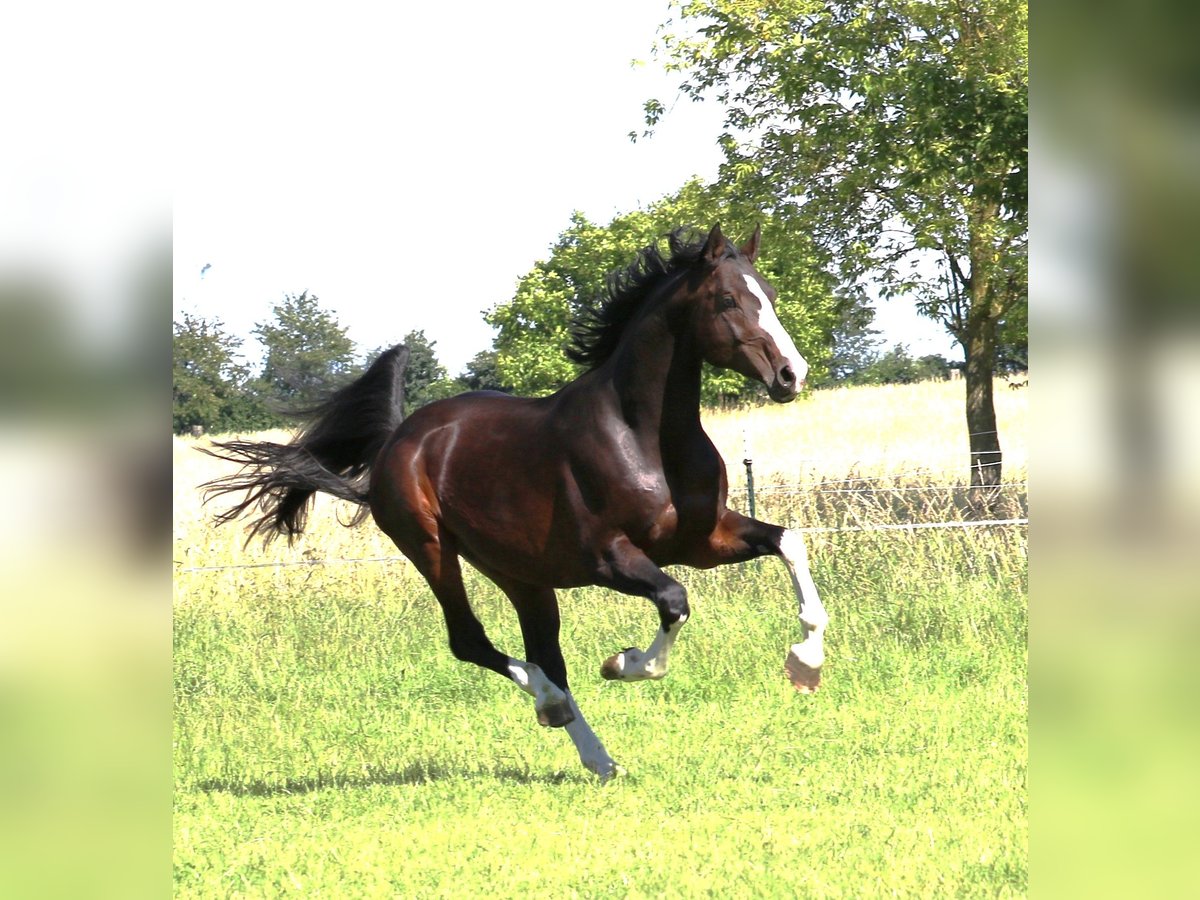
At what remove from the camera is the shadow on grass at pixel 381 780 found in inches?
235

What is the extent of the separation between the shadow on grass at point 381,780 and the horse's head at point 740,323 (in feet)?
6.32

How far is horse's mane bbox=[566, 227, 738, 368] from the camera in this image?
5570 mm

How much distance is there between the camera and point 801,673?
503 cm

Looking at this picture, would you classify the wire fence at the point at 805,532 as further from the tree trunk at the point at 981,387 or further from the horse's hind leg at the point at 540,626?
the tree trunk at the point at 981,387

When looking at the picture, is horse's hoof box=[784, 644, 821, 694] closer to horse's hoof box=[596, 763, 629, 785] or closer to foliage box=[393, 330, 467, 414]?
horse's hoof box=[596, 763, 629, 785]

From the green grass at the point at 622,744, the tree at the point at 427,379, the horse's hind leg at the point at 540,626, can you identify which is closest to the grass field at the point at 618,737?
the green grass at the point at 622,744

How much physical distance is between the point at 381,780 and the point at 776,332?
273 cm

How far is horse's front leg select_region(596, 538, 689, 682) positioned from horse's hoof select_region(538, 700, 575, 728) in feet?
1.73
